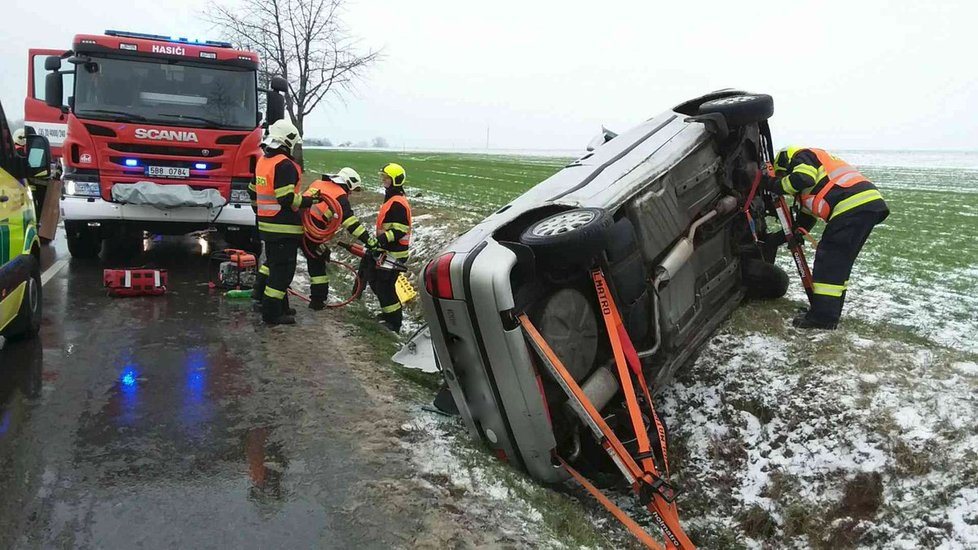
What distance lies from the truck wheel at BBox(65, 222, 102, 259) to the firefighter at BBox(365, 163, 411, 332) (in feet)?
13.8

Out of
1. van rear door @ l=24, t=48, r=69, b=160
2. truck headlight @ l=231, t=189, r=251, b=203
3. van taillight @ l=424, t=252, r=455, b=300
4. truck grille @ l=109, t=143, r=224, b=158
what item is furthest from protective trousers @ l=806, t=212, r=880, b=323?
van rear door @ l=24, t=48, r=69, b=160

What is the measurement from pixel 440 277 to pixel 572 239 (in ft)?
2.34

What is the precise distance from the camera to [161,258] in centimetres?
982

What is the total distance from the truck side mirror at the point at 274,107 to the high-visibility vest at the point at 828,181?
6174mm

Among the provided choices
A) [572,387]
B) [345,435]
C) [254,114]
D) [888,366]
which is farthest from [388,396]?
[254,114]

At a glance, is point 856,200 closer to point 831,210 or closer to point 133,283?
point 831,210

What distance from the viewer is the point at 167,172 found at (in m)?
8.40

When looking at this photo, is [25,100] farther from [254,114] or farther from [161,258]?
[254,114]

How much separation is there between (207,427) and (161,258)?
635cm

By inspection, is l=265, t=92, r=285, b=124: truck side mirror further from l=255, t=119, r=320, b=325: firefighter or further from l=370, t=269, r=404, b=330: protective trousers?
l=370, t=269, r=404, b=330: protective trousers

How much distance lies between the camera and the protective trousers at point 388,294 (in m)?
6.82

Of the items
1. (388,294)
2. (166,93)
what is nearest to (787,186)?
(388,294)

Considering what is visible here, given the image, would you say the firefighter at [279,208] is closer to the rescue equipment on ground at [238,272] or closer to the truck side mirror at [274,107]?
the rescue equipment on ground at [238,272]

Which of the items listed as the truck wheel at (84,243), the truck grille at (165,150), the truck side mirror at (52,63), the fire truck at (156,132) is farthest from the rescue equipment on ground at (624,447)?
the truck side mirror at (52,63)
